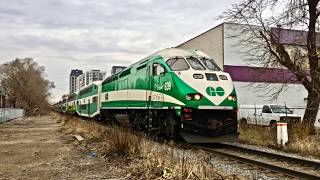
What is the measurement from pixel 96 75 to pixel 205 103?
62.4 metres

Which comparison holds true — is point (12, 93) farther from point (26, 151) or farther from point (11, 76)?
point (26, 151)

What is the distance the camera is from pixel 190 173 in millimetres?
6836

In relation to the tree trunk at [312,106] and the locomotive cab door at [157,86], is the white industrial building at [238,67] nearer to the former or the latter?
the tree trunk at [312,106]

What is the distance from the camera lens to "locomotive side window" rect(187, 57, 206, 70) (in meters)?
14.1

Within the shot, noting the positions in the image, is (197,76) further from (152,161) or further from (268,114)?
(268,114)

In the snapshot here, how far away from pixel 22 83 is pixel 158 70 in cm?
8782

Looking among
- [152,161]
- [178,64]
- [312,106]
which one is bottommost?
[152,161]

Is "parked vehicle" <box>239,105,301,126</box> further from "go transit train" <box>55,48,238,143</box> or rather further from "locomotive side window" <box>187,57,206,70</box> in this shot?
"locomotive side window" <box>187,57,206,70</box>

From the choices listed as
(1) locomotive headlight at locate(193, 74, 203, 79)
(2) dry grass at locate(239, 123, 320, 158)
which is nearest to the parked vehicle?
(2) dry grass at locate(239, 123, 320, 158)

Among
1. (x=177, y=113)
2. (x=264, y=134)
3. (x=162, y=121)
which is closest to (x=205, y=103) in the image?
(x=177, y=113)

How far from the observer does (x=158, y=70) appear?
1502 cm

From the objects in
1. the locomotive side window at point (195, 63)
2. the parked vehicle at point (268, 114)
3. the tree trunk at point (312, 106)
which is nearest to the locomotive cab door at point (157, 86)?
the locomotive side window at point (195, 63)

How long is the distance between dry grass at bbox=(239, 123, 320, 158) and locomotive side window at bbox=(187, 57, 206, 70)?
3.82m

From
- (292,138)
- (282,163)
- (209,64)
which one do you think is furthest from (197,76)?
(292,138)
